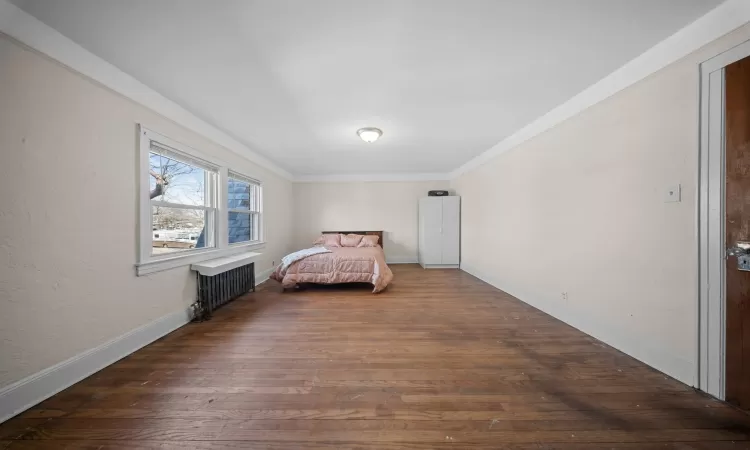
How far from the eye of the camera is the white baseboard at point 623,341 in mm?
1583

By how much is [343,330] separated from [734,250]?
9.03 feet

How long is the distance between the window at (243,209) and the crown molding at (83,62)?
115 cm

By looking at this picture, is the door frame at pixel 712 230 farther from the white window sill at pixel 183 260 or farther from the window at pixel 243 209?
the window at pixel 243 209

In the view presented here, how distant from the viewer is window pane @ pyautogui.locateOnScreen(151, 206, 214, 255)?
243 cm

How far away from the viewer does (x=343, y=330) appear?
2.42m

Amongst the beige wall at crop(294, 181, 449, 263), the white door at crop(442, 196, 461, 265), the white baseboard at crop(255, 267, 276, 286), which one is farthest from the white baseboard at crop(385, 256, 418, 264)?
the white baseboard at crop(255, 267, 276, 286)

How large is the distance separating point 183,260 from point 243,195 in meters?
1.82

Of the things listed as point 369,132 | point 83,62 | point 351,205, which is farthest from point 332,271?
point 83,62

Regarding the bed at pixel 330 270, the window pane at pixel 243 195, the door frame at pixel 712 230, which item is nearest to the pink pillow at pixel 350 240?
the bed at pixel 330 270

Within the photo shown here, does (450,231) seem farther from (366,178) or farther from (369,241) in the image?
(366,178)

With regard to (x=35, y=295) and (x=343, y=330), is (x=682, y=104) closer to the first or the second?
(x=343, y=330)

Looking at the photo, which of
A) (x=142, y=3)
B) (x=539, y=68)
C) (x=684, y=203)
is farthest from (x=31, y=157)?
(x=684, y=203)

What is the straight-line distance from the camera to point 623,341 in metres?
1.93

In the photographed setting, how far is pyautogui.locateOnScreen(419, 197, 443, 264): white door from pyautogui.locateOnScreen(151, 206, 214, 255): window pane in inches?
162
